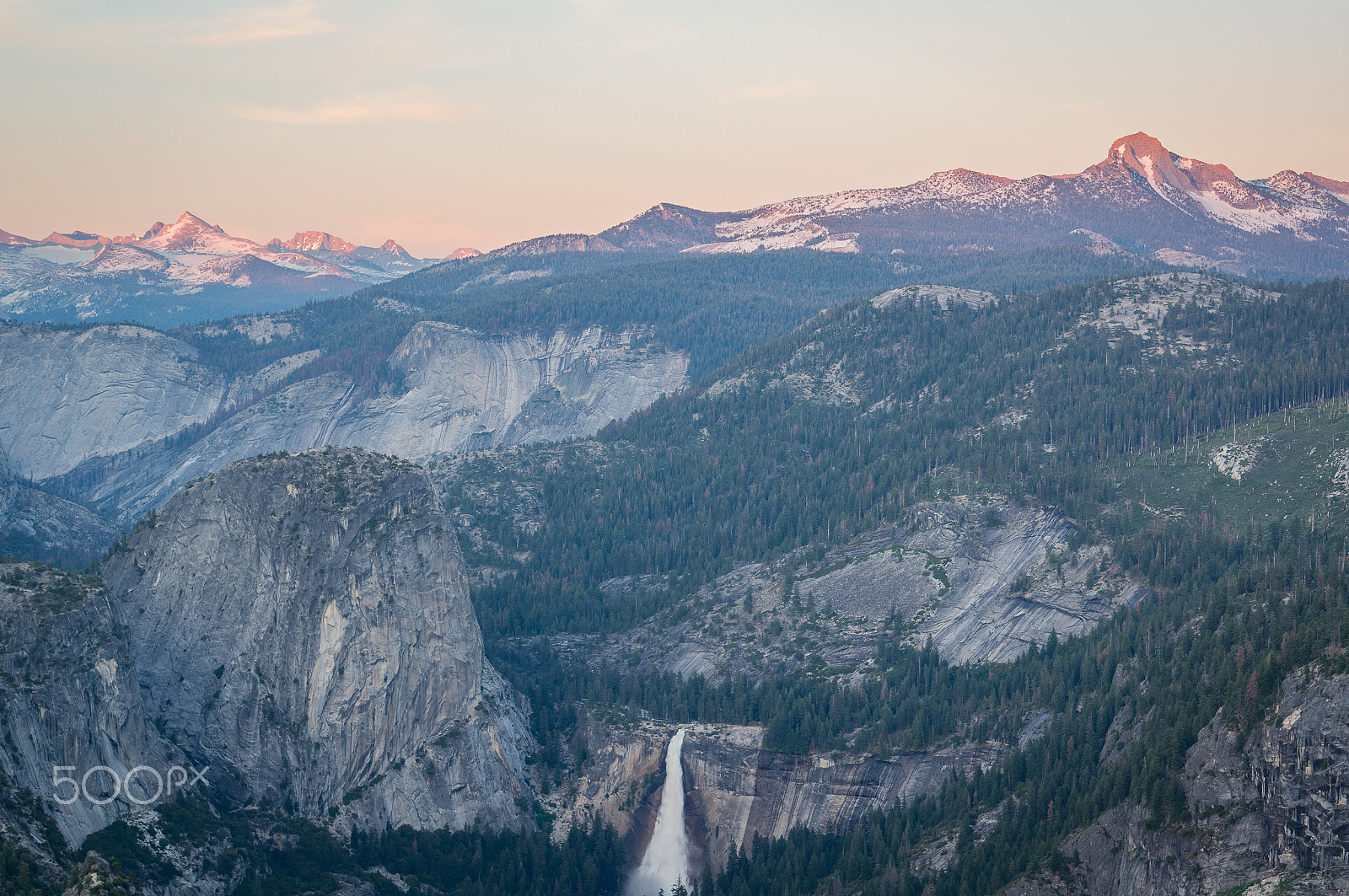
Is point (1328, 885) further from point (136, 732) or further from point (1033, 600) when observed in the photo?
point (136, 732)

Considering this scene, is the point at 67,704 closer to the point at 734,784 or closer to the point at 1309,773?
the point at 734,784

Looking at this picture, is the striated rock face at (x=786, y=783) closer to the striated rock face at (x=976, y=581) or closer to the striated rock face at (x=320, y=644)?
the striated rock face at (x=320, y=644)

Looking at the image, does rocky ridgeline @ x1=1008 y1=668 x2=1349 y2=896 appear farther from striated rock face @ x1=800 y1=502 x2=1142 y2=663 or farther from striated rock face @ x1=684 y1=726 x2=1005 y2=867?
striated rock face @ x1=800 y1=502 x2=1142 y2=663

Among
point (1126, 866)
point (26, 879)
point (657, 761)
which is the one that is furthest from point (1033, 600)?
point (26, 879)

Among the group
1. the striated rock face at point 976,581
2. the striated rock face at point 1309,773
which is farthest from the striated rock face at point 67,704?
the striated rock face at point 1309,773

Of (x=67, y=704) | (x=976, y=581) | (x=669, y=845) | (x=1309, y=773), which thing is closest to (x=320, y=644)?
(x=67, y=704)

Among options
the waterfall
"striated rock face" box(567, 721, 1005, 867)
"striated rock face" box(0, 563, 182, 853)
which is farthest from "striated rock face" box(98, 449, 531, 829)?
the waterfall
